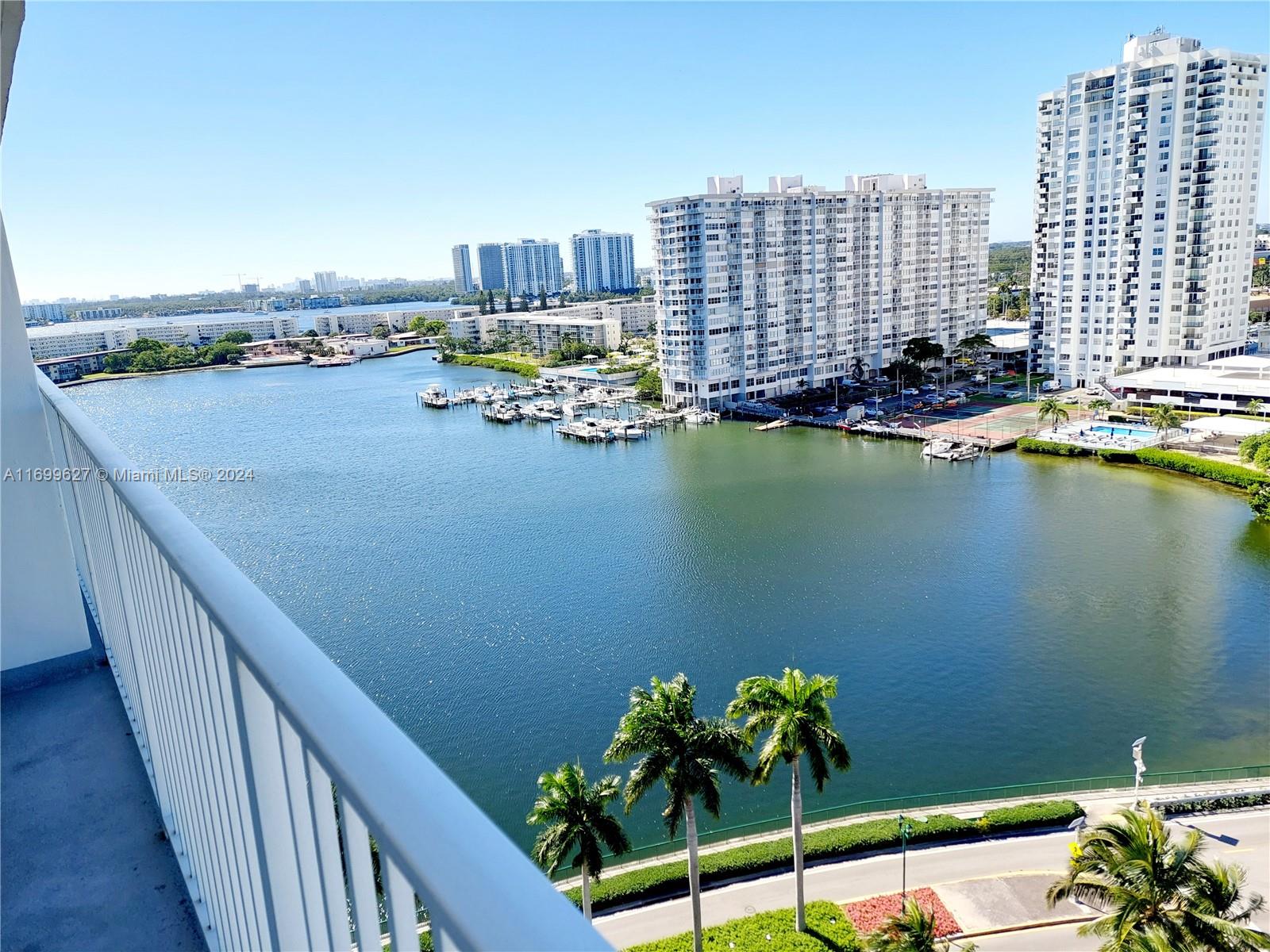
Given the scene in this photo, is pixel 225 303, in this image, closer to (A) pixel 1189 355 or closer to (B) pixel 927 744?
(A) pixel 1189 355

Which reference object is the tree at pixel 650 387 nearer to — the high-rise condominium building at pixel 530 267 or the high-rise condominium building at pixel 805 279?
the high-rise condominium building at pixel 805 279

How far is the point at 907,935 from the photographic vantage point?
3.47 meters

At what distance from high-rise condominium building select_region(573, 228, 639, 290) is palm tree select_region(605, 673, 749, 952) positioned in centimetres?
6040

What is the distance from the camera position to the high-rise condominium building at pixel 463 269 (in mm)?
68188

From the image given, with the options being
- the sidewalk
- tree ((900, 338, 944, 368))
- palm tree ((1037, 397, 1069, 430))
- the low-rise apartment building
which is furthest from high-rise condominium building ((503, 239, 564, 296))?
the sidewalk

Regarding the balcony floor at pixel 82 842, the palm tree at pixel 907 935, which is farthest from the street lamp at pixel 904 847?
the balcony floor at pixel 82 842

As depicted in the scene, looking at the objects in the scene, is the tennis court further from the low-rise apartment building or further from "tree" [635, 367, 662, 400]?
the low-rise apartment building

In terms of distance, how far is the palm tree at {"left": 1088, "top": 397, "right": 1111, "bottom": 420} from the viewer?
15.4 meters

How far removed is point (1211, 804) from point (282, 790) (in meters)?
5.93

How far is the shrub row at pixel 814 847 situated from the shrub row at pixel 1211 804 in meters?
Result: 0.51

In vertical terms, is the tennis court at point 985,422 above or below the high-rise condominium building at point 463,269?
below

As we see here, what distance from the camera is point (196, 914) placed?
36.7 inches

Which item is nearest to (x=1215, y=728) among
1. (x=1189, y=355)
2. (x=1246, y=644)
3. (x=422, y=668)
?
(x=1246, y=644)

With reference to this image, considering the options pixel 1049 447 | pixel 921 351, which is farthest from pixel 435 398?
pixel 1049 447
